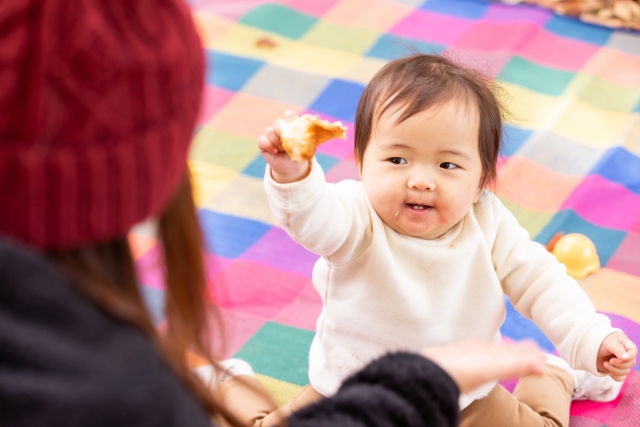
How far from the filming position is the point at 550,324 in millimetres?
1065

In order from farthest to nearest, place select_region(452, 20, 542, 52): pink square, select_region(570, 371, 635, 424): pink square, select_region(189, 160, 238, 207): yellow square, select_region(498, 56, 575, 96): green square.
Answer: select_region(452, 20, 542, 52): pink square → select_region(498, 56, 575, 96): green square → select_region(189, 160, 238, 207): yellow square → select_region(570, 371, 635, 424): pink square

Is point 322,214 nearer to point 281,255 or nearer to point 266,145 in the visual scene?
point 266,145

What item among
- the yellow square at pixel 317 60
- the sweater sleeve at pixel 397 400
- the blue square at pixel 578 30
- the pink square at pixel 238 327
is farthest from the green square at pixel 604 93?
the sweater sleeve at pixel 397 400

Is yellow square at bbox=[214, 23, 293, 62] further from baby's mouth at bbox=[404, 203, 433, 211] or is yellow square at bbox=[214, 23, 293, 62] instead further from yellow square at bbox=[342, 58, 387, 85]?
baby's mouth at bbox=[404, 203, 433, 211]

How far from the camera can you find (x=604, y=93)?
1965mm

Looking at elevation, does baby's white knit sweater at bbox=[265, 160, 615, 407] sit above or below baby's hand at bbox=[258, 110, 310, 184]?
below

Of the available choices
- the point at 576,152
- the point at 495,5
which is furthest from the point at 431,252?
the point at 495,5

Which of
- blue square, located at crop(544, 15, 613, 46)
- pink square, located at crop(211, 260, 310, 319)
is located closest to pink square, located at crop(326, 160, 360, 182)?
pink square, located at crop(211, 260, 310, 319)

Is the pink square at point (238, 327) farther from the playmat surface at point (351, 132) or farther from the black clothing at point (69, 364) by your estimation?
the black clothing at point (69, 364)

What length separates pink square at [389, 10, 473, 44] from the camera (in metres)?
2.18

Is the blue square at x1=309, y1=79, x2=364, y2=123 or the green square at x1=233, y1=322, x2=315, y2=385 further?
the blue square at x1=309, y1=79, x2=364, y2=123

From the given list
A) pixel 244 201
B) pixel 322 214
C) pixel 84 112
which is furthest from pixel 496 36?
pixel 84 112

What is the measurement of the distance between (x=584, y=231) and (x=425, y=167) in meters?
0.69

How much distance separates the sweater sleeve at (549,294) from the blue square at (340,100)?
0.85 m
